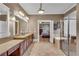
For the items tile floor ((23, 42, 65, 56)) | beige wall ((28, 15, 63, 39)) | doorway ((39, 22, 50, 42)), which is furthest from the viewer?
beige wall ((28, 15, 63, 39))

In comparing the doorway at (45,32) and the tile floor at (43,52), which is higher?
the doorway at (45,32)

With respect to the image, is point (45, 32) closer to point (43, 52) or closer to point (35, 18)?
point (35, 18)

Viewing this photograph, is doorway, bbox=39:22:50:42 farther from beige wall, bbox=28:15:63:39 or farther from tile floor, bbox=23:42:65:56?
tile floor, bbox=23:42:65:56

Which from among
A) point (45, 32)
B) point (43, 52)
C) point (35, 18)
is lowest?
point (43, 52)

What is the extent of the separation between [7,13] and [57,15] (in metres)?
5.61

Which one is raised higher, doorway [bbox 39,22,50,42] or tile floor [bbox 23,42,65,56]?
doorway [bbox 39,22,50,42]

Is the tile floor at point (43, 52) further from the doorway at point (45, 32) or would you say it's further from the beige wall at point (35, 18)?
the beige wall at point (35, 18)

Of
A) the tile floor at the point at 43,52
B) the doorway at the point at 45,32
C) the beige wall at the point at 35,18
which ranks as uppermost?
the beige wall at the point at 35,18

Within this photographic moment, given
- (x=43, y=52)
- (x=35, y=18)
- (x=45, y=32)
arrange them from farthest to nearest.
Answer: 1. (x=35, y=18)
2. (x=45, y=32)
3. (x=43, y=52)

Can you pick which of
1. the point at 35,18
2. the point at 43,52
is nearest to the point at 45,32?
the point at 35,18

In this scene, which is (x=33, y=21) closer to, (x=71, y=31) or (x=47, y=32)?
(x=47, y=32)

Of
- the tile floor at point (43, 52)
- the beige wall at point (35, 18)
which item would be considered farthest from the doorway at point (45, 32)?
the tile floor at point (43, 52)

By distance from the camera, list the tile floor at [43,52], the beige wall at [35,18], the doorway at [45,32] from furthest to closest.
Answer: the beige wall at [35,18], the doorway at [45,32], the tile floor at [43,52]

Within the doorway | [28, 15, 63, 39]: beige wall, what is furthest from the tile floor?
[28, 15, 63, 39]: beige wall
